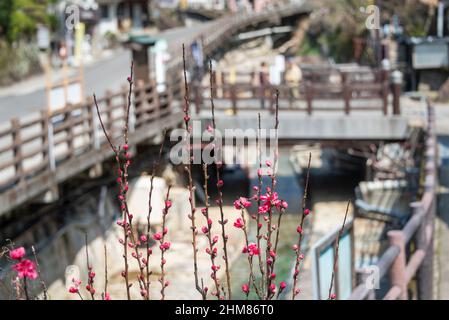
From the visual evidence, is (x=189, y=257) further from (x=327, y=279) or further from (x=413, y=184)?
(x=327, y=279)

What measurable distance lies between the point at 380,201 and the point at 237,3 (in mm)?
62818

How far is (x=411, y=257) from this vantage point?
24.8 feet

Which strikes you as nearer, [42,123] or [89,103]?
[42,123]

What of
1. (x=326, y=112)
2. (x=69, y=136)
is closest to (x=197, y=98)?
(x=326, y=112)

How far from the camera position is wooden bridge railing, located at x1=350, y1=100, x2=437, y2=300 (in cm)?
625

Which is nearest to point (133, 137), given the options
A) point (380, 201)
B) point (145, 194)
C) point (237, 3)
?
point (145, 194)

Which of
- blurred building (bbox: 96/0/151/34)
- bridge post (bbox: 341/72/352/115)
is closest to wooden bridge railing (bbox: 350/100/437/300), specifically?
bridge post (bbox: 341/72/352/115)

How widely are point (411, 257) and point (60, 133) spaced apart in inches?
392

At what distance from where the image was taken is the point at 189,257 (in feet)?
59.5

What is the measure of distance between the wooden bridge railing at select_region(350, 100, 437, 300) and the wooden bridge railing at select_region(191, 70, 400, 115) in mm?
10572

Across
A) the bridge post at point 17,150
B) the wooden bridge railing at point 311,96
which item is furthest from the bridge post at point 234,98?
the bridge post at point 17,150

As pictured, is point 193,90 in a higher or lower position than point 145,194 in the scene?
higher

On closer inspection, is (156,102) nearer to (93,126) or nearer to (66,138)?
(93,126)

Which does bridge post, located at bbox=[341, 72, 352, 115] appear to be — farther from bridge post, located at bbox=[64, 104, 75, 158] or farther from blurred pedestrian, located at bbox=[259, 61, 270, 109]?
bridge post, located at bbox=[64, 104, 75, 158]
